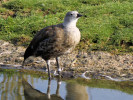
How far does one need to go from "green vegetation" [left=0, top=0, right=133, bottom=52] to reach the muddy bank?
13.2 inches

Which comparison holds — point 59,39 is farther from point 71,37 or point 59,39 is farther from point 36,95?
point 36,95

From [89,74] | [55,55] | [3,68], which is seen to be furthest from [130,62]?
[3,68]

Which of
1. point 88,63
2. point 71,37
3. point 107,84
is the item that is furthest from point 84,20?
point 107,84

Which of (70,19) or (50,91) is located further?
(70,19)

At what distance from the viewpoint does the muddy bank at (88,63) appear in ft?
22.5

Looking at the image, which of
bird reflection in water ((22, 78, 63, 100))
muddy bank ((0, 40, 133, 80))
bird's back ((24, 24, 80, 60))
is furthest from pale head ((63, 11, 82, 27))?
bird reflection in water ((22, 78, 63, 100))

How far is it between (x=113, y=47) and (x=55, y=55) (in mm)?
1865

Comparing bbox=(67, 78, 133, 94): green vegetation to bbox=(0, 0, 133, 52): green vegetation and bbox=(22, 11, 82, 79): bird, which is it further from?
bbox=(0, 0, 133, 52): green vegetation

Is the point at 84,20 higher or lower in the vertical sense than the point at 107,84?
higher

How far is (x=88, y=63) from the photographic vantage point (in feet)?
24.2

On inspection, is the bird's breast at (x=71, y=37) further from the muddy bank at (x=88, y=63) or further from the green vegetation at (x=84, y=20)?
the green vegetation at (x=84, y=20)

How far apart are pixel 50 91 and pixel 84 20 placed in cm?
372

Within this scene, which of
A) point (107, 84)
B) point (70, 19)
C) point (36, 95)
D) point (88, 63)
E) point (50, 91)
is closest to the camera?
point (36, 95)

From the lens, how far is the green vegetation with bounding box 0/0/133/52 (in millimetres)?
8141
